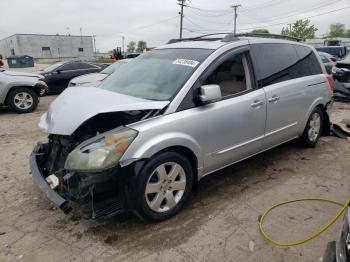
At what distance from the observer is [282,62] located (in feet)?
14.6

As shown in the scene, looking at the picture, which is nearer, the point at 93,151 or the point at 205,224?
the point at 93,151

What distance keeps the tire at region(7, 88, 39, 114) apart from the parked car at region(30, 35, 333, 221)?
5.70m

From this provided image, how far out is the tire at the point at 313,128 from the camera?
16.6 feet

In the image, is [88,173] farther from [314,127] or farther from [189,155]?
[314,127]

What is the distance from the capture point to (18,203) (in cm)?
367

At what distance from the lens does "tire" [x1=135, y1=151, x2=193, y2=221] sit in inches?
115

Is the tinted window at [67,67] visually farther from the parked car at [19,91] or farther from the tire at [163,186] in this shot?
the tire at [163,186]

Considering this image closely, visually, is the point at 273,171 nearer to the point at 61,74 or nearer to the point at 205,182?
the point at 205,182

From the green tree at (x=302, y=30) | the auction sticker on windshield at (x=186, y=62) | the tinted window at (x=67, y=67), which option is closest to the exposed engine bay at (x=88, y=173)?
the auction sticker on windshield at (x=186, y=62)

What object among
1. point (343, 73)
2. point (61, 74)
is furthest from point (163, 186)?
point (61, 74)

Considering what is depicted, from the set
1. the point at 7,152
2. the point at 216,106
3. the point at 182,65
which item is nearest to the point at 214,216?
the point at 216,106

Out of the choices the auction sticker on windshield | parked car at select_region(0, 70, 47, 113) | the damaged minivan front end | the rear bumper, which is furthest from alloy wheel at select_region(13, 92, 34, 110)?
the auction sticker on windshield

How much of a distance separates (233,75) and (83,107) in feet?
5.93

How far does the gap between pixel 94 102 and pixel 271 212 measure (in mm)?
2131
